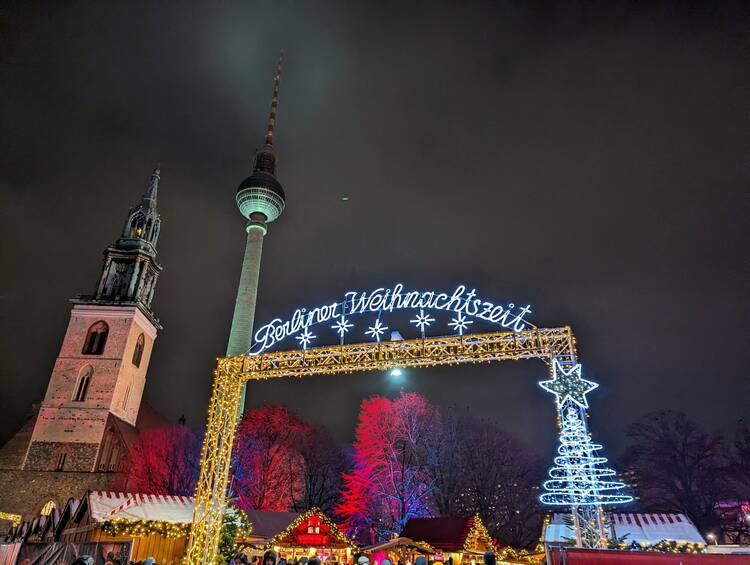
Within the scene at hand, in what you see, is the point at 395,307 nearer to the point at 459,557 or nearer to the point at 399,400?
the point at 459,557

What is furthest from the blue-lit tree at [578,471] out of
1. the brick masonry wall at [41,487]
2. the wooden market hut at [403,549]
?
the brick masonry wall at [41,487]

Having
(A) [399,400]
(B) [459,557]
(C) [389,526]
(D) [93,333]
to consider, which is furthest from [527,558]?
(D) [93,333]

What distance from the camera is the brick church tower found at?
31109 mm

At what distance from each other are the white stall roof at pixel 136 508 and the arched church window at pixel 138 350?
23433 millimetres

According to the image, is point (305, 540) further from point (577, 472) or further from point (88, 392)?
point (88, 392)

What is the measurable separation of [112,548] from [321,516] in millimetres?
12687

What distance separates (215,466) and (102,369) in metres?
25.0

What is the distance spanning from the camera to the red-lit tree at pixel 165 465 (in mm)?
29891

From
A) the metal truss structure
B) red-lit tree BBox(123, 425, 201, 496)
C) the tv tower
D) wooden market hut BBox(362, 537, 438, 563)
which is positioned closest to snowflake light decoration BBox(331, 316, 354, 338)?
the metal truss structure

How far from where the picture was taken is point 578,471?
11.2 meters

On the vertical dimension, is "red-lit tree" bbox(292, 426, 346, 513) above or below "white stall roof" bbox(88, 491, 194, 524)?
above

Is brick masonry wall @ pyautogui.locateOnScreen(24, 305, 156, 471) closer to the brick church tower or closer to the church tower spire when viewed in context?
the brick church tower

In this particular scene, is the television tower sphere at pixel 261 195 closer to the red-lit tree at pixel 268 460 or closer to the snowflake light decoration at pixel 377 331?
the red-lit tree at pixel 268 460

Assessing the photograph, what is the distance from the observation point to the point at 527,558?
61.4ft
